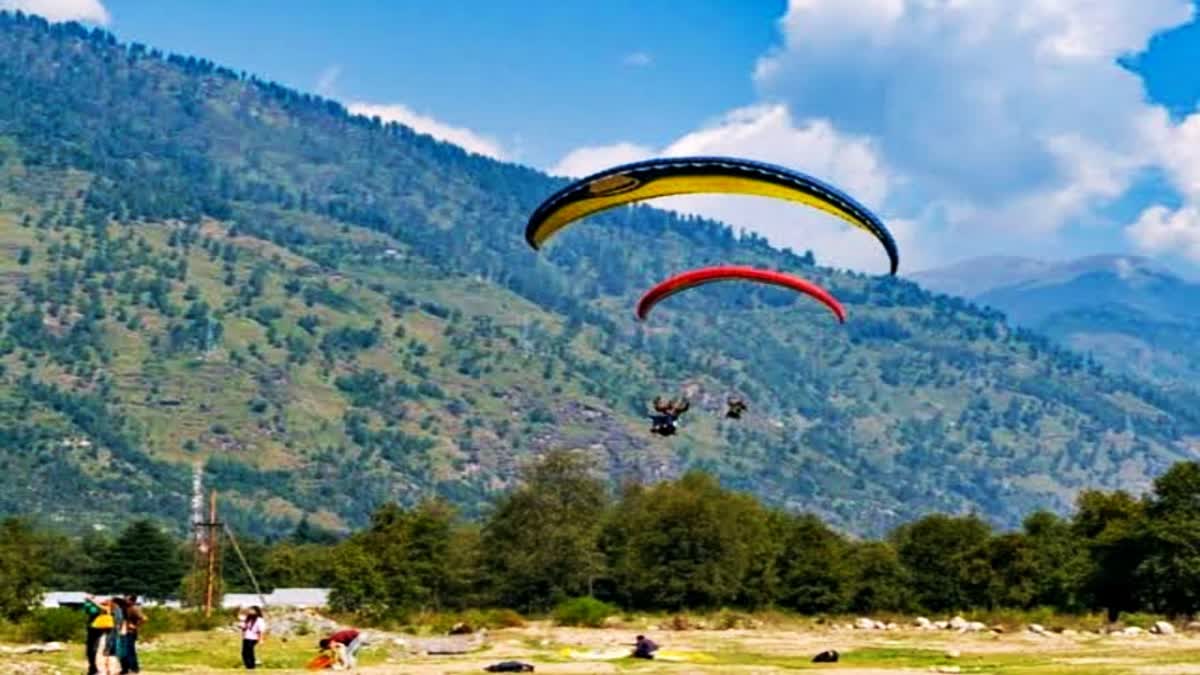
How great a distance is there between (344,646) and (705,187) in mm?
17936

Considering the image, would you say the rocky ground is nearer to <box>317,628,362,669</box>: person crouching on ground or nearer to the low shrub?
<box>317,628,362,669</box>: person crouching on ground

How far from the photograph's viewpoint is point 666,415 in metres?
51.3

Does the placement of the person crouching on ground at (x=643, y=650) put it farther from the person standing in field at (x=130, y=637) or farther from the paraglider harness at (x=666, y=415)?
the person standing in field at (x=130, y=637)

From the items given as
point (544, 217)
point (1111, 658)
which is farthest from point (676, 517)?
point (544, 217)

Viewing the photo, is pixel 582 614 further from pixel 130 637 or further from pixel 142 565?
pixel 142 565

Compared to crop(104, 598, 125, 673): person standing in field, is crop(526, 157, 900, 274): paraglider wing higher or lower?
higher

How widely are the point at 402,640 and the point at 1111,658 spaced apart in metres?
32.1

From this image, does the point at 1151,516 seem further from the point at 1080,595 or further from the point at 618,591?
the point at 618,591

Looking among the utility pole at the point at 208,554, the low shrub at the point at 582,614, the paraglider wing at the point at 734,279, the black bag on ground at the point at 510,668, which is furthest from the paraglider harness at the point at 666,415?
the low shrub at the point at 582,614

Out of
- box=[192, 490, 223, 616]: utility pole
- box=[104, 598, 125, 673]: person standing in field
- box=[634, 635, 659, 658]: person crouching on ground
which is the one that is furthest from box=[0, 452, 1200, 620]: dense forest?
box=[104, 598, 125, 673]: person standing in field

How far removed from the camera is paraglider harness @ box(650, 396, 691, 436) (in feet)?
166

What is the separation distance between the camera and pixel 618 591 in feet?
392

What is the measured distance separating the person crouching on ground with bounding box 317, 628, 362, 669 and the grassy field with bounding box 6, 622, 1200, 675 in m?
0.94

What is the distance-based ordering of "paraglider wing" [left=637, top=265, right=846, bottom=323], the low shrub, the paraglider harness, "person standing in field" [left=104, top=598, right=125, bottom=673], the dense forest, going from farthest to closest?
the dense forest < the low shrub < the paraglider harness < "paraglider wing" [left=637, top=265, right=846, bottom=323] < "person standing in field" [left=104, top=598, right=125, bottom=673]
